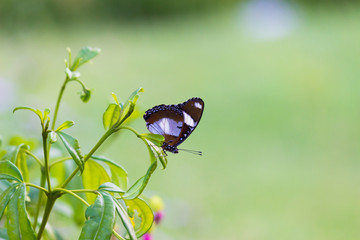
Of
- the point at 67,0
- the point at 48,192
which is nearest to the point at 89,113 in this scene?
the point at 48,192

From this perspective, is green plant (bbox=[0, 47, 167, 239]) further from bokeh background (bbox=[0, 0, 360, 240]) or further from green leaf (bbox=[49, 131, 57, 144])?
bokeh background (bbox=[0, 0, 360, 240])

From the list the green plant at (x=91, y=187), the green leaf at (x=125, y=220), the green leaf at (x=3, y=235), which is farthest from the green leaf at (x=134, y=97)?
the green leaf at (x=3, y=235)

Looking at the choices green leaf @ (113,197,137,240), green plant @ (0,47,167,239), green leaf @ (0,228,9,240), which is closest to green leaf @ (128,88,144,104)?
green plant @ (0,47,167,239)

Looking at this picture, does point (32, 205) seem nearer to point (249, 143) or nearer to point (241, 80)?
point (249, 143)

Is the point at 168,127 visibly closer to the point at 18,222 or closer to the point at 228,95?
the point at 18,222

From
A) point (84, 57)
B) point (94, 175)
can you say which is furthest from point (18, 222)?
point (84, 57)
